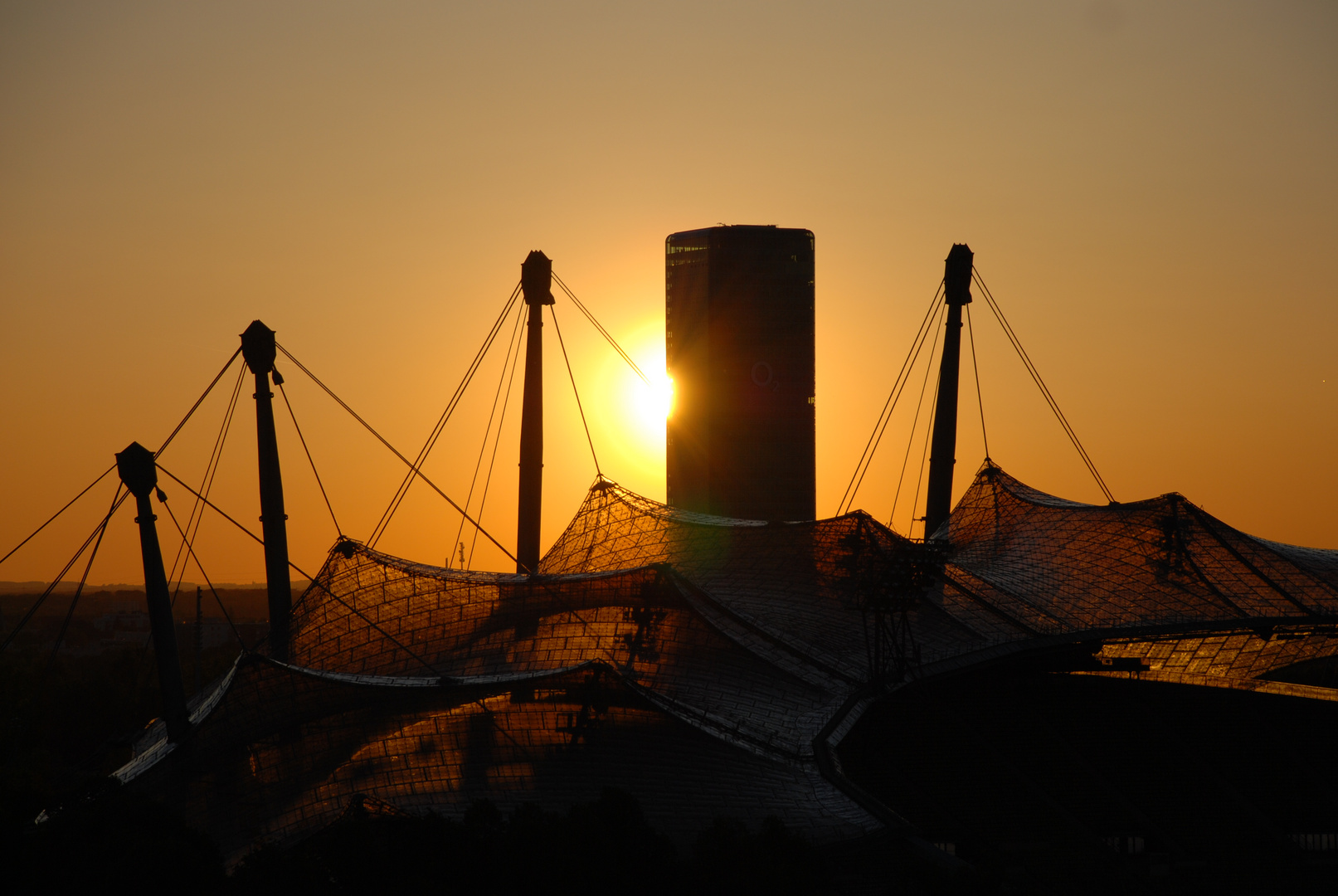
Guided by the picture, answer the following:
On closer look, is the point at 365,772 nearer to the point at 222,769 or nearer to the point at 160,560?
the point at 222,769

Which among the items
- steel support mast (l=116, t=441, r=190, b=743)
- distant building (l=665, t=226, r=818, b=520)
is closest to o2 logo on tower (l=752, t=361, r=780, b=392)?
distant building (l=665, t=226, r=818, b=520)

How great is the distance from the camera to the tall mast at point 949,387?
7694 centimetres

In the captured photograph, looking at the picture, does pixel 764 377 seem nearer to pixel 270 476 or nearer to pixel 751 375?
pixel 751 375

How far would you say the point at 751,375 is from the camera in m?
178

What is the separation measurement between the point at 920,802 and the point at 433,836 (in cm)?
2691

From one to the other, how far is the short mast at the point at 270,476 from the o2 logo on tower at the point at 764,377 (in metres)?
118

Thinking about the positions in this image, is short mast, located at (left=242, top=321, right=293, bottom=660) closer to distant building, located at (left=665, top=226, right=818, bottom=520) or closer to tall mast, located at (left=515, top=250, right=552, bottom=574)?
tall mast, located at (left=515, top=250, right=552, bottom=574)

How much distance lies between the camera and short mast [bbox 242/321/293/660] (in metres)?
61.2

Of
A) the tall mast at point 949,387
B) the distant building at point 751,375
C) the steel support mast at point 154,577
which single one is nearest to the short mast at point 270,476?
the steel support mast at point 154,577

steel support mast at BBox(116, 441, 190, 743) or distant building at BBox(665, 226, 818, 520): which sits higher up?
distant building at BBox(665, 226, 818, 520)

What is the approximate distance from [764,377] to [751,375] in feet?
5.26

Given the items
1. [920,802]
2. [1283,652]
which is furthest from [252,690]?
[1283,652]

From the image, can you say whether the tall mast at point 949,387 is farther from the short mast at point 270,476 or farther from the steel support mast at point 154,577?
the steel support mast at point 154,577

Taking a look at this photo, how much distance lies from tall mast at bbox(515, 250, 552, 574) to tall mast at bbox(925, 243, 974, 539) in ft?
66.0
